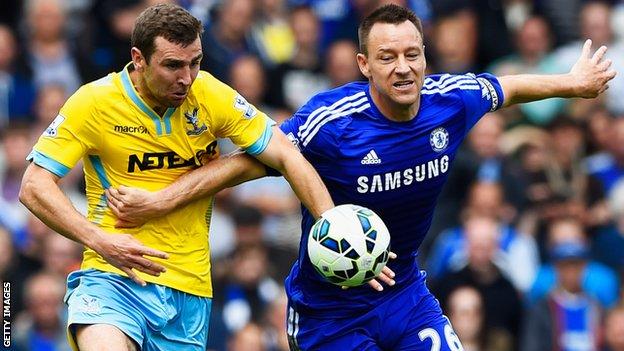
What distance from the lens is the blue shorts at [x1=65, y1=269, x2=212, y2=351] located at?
8906 millimetres

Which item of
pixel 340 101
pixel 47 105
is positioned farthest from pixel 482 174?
pixel 340 101

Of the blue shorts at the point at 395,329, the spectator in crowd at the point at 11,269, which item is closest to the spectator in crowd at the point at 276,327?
the spectator in crowd at the point at 11,269

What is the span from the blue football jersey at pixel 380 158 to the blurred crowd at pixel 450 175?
4.26 metres

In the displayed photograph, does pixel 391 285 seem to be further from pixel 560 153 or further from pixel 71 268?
pixel 560 153

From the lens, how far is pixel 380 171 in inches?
364

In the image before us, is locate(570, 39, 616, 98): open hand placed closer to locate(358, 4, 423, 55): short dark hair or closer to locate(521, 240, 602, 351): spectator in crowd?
locate(358, 4, 423, 55): short dark hair

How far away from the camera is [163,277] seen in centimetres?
919

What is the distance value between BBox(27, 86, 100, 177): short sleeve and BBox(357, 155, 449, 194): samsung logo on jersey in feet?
5.64

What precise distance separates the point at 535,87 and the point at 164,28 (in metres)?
2.61

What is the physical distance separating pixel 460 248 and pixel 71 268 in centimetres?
378

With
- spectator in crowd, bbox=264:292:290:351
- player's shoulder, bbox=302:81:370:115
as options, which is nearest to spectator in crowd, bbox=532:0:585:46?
spectator in crowd, bbox=264:292:290:351

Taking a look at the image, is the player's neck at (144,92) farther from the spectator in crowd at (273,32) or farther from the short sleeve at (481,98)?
the spectator in crowd at (273,32)

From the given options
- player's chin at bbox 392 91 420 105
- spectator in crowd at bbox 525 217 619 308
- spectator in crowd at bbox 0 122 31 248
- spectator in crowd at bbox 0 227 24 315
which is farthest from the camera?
spectator in crowd at bbox 0 122 31 248

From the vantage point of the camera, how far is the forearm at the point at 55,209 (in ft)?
29.0
